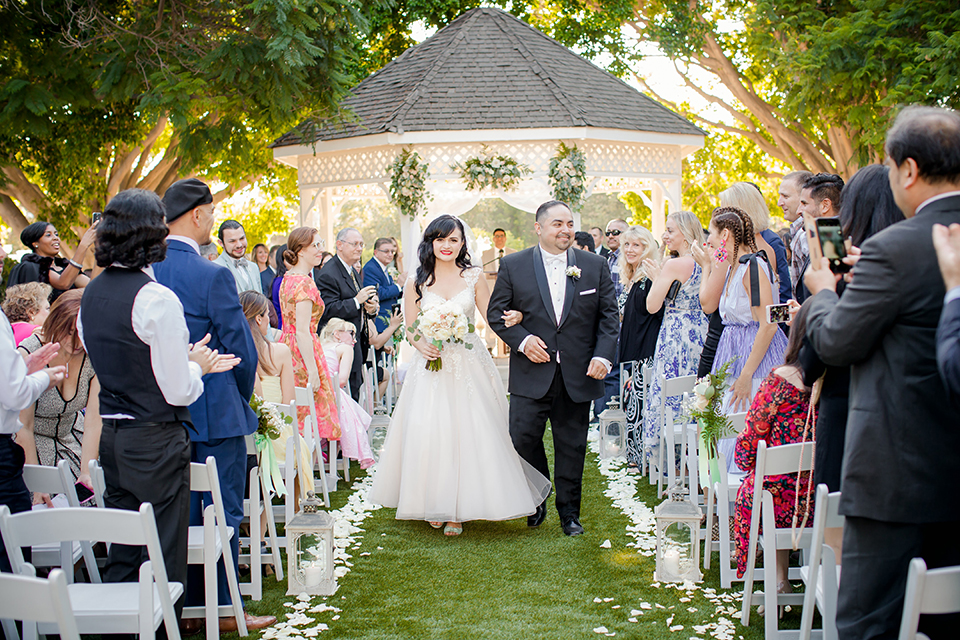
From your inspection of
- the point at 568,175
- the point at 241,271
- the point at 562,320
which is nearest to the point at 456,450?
the point at 562,320

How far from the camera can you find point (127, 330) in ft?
10.8

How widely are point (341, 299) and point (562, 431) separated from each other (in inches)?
149

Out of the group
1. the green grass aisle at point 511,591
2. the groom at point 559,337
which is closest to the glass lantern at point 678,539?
the green grass aisle at point 511,591

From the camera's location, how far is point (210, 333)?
3.95 meters

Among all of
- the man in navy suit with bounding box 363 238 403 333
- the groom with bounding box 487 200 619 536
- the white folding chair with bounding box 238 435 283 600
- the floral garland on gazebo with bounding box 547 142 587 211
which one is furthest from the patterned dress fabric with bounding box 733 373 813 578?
the floral garland on gazebo with bounding box 547 142 587 211

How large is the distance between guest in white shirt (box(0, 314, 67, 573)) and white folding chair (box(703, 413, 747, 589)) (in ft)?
10.9

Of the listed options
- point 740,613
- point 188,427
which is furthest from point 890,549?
point 188,427

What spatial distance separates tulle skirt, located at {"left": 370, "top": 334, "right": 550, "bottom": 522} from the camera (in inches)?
219

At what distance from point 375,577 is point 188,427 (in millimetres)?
1693

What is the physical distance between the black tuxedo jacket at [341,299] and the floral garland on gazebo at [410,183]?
542 cm

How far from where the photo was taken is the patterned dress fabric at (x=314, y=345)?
266 inches

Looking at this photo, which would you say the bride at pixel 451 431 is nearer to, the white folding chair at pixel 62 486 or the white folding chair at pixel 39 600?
the white folding chair at pixel 62 486

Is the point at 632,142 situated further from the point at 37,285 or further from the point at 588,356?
the point at 37,285

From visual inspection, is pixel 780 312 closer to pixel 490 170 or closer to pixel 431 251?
pixel 431 251
